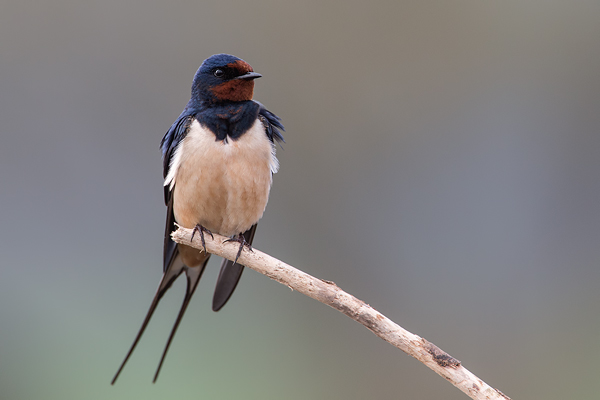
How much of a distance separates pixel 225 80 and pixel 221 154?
0.20 meters

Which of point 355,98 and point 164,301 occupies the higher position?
point 355,98

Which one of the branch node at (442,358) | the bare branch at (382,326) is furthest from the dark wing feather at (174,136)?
the branch node at (442,358)

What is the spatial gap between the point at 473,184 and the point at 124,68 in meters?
1.90

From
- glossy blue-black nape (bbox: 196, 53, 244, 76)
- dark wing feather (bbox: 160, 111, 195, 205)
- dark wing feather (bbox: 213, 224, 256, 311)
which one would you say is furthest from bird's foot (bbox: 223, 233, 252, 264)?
glossy blue-black nape (bbox: 196, 53, 244, 76)

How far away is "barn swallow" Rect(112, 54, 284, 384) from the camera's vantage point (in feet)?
4.41

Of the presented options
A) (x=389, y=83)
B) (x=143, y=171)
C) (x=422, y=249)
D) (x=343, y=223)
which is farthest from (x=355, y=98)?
(x=143, y=171)

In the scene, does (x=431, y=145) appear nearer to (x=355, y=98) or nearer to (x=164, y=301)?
(x=355, y=98)

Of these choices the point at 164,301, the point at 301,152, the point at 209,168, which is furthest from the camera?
the point at 301,152

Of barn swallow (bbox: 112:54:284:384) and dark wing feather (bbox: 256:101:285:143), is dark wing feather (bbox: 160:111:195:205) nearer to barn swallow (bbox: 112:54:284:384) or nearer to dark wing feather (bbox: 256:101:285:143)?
barn swallow (bbox: 112:54:284:384)

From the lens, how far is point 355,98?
2.91m

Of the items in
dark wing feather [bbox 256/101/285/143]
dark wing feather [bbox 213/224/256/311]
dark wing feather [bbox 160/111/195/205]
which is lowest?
dark wing feather [bbox 213/224/256/311]

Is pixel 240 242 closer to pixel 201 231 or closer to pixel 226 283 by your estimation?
pixel 201 231

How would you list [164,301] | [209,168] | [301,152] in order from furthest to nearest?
[301,152], [164,301], [209,168]

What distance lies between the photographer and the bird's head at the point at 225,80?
1.37 m
